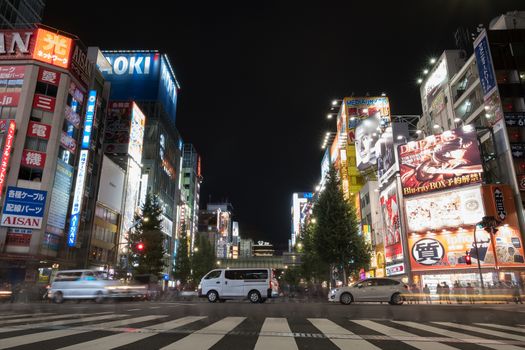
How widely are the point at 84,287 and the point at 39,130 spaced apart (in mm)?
24547

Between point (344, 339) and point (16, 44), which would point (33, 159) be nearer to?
point (16, 44)

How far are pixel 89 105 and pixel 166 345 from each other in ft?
154

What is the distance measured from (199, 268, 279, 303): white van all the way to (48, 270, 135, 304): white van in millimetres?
5061

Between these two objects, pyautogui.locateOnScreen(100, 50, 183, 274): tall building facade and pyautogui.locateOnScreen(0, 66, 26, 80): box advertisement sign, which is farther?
pyautogui.locateOnScreen(100, 50, 183, 274): tall building facade

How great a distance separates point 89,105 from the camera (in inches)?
1820

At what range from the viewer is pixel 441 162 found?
37.0 meters

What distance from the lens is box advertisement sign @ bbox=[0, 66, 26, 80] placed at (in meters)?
40.2

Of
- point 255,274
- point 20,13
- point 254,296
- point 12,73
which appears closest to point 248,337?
point 254,296

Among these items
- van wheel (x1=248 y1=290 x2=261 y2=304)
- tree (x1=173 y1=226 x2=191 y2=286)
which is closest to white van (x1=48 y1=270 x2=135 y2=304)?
van wheel (x1=248 y1=290 x2=261 y2=304)

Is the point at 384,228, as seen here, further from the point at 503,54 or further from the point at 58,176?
the point at 58,176

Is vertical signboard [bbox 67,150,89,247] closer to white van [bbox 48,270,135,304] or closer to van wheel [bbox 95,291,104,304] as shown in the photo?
white van [bbox 48,270,135,304]

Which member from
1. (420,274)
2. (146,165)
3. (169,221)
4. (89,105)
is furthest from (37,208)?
(169,221)

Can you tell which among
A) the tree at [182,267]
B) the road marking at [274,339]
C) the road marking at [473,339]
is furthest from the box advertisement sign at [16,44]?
the road marking at [473,339]

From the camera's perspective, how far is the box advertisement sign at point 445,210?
113ft
